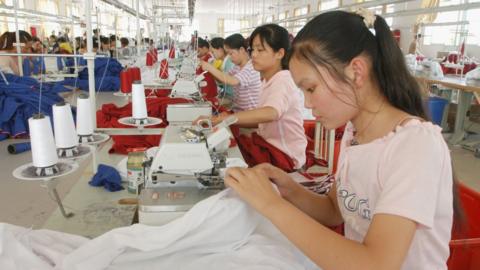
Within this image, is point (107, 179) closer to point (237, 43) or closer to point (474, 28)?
point (237, 43)

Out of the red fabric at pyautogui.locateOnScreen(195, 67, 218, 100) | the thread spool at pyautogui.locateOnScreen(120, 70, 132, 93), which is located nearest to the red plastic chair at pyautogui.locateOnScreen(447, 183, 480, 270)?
the thread spool at pyautogui.locateOnScreen(120, 70, 132, 93)

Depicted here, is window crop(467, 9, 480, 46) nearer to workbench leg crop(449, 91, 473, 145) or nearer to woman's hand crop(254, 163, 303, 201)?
workbench leg crop(449, 91, 473, 145)

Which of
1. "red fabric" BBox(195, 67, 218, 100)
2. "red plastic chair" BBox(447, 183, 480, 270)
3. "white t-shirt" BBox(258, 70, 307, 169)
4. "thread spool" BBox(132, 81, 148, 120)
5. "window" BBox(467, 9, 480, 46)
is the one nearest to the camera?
"red plastic chair" BBox(447, 183, 480, 270)

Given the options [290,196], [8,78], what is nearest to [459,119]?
[290,196]

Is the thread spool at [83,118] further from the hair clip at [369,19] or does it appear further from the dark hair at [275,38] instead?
the dark hair at [275,38]

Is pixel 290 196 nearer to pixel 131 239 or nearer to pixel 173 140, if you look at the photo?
pixel 173 140

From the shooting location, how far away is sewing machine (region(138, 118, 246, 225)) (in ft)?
3.48

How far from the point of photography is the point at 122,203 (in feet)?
5.12

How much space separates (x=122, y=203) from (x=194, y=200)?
22.0 inches

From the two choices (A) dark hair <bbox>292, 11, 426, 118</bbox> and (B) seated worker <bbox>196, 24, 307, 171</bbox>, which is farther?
(B) seated worker <bbox>196, 24, 307, 171</bbox>

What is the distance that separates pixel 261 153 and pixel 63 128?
4.02 ft

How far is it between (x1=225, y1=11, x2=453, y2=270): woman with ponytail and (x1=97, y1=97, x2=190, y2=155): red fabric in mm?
1322

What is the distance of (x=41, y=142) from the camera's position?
114 centimetres

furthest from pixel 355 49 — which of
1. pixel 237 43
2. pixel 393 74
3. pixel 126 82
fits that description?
pixel 237 43
